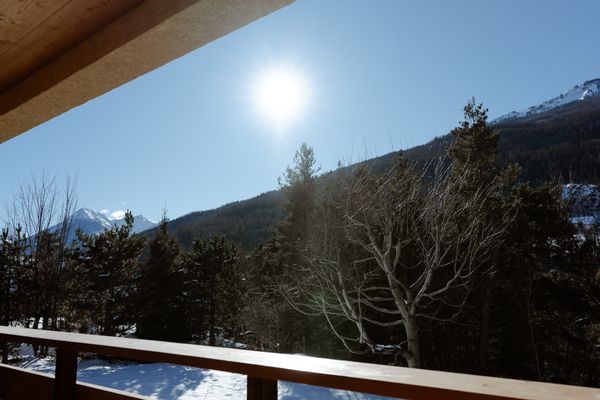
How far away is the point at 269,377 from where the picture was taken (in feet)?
3.69

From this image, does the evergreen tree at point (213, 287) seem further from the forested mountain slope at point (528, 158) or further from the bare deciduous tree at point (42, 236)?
the bare deciduous tree at point (42, 236)

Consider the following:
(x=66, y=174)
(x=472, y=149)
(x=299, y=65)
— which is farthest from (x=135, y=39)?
(x=472, y=149)

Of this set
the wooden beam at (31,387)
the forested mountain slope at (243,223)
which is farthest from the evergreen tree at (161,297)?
the forested mountain slope at (243,223)

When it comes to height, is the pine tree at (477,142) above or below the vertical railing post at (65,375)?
above

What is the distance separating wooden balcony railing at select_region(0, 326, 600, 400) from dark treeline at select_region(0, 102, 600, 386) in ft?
29.5

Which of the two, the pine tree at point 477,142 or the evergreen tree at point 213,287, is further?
the evergreen tree at point 213,287

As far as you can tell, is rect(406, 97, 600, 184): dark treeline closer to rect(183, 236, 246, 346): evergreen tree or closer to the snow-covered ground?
the snow-covered ground

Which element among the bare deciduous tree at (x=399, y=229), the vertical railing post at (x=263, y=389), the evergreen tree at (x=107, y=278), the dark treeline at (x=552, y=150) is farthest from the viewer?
the evergreen tree at (x=107, y=278)

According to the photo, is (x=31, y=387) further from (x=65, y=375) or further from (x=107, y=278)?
(x=107, y=278)

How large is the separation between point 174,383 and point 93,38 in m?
12.1

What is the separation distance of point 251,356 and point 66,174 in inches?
583

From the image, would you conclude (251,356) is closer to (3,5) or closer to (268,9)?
(268,9)

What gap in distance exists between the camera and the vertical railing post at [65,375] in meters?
1.81

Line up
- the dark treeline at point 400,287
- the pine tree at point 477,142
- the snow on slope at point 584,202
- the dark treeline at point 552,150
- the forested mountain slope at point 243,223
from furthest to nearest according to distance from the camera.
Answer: the forested mountain slope at point 243,223 < the dark treeline at point 552,150 < the pine tree at point 477,142 < the snow on slope at point 584,202 < the dark treeline at point 400,287
